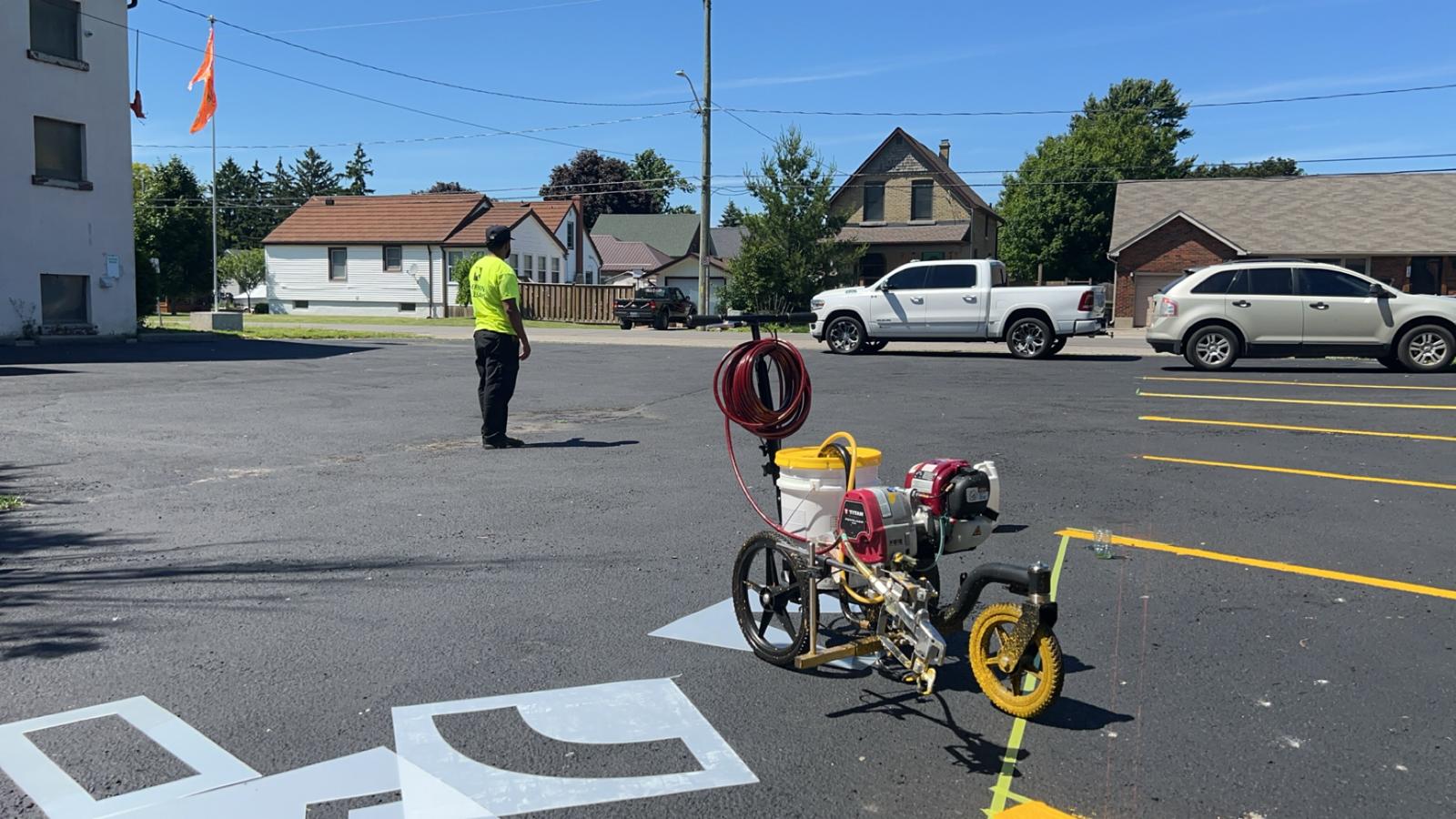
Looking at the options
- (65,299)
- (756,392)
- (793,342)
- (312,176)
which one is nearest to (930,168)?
(793,342)

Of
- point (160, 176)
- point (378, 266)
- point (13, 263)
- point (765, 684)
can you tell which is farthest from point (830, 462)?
point (378, 266)

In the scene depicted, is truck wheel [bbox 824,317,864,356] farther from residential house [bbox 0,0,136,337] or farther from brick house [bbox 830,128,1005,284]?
brick house [bbox 830,128,1005,284]

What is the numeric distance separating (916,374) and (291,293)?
4736 centimetres

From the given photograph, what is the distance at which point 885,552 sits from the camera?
412cm

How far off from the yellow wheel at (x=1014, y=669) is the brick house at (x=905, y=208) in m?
46.1

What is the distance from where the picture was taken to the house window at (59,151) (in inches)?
966

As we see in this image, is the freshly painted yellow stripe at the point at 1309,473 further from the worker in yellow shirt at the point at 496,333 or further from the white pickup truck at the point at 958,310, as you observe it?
the white pickup truck at the point at 958,310

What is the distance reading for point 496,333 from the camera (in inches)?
386

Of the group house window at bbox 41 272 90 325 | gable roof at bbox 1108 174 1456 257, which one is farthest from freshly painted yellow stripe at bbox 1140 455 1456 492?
gable roof at bbox 1108 174 1456 257

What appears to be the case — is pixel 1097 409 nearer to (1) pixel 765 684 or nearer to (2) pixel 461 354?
(1) pixel 765 684

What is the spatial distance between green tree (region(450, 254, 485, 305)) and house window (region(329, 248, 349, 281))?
21.1 ft

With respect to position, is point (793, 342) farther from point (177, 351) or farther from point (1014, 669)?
point (1014, 669)

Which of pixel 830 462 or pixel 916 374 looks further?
pixel 916 374

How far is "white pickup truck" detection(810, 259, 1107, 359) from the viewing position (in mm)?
21031
